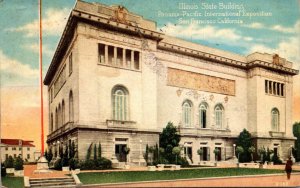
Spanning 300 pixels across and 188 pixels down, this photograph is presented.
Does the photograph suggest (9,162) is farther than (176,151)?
No

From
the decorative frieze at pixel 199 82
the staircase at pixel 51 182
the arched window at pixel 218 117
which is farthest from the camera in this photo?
the arched window at pixel 218 117

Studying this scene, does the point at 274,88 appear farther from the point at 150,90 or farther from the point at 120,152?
the point at 120,152

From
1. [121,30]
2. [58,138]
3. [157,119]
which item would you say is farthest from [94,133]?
[121,30]

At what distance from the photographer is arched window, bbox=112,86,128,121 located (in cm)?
1404

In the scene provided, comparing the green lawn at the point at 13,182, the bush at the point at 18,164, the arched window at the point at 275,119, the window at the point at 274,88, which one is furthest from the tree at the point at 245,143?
the green lawn at the point at 13,182

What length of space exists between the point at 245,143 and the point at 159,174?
5.21 m

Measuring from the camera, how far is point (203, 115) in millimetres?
16125

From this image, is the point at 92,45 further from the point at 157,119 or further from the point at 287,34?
the point at 287,34

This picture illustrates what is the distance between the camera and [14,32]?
1222 cm

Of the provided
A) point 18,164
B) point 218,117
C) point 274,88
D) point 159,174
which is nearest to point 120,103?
point 159,174

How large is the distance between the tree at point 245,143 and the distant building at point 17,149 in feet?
28.6

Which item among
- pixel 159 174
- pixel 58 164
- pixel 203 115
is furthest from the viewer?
pixel 203 115

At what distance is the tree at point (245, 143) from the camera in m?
16.5

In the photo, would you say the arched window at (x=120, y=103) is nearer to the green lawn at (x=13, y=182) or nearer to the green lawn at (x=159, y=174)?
the green lawn at (x=159, y=174)
